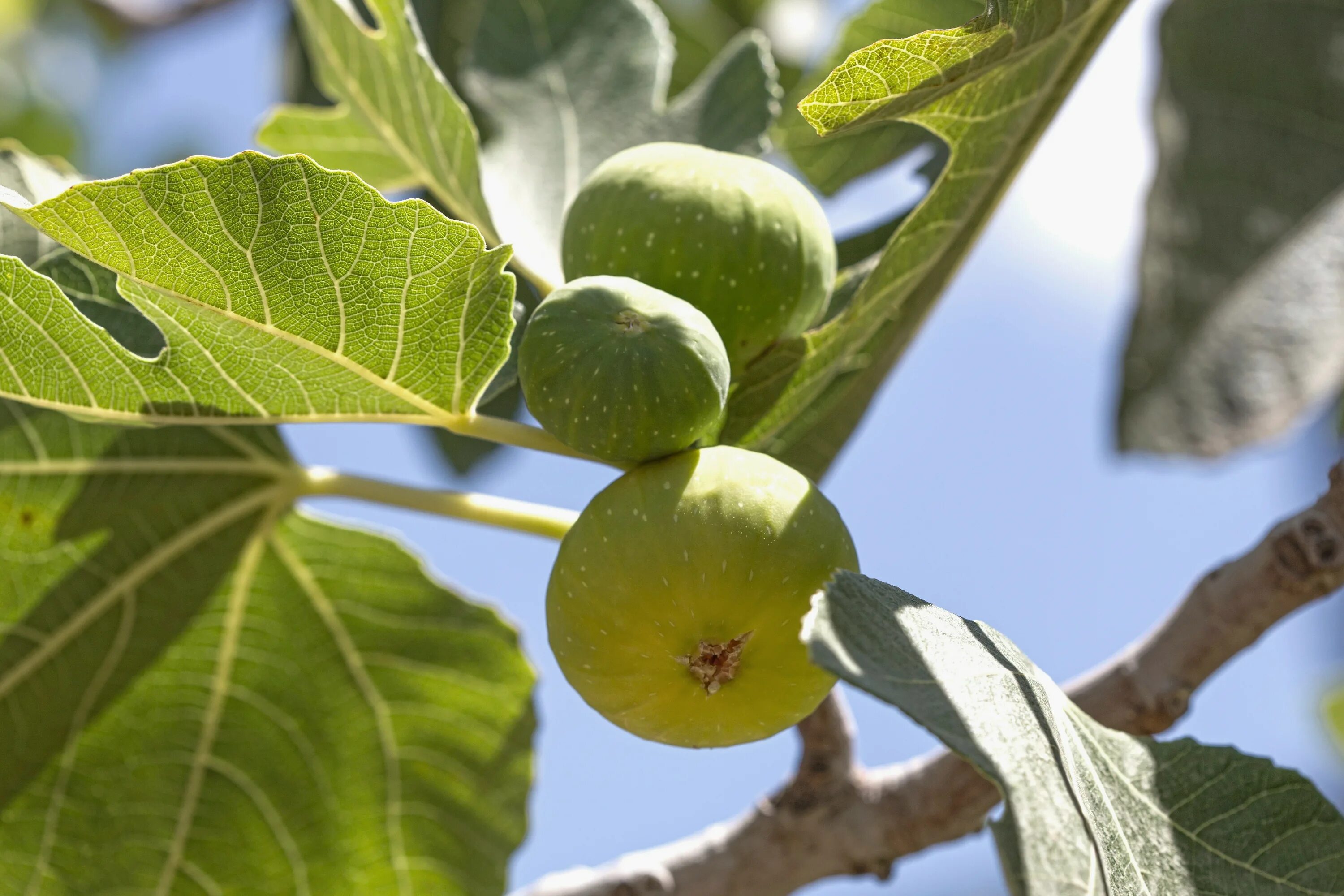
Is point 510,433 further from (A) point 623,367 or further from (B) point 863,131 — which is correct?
(B) point 863,131

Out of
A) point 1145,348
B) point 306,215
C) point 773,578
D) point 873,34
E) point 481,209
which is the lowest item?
point 773,578

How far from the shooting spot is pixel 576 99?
1.70 meters

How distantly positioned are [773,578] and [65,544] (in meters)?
0.98

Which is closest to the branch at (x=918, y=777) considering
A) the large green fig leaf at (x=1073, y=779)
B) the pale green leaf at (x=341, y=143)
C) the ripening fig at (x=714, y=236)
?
the large green fig leaf at (x=1073, y=779)

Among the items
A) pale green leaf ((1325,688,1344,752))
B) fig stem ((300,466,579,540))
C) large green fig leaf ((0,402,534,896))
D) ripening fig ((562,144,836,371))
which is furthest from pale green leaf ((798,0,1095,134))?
pale green leaf ((1325,688,1344,752))

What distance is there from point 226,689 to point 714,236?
0.92 m

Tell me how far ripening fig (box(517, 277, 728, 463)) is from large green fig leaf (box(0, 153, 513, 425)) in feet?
0.19

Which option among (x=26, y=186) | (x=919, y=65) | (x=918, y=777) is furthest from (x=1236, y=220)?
(x=26, y=186)

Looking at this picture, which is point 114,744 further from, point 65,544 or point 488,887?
point 488,887

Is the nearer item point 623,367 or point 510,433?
point 623,367

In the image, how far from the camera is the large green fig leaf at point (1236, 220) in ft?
6.68

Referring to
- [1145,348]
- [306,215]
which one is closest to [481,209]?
[306,215]

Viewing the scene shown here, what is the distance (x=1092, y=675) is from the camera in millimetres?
1373

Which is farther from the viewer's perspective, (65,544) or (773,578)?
(65,544)
